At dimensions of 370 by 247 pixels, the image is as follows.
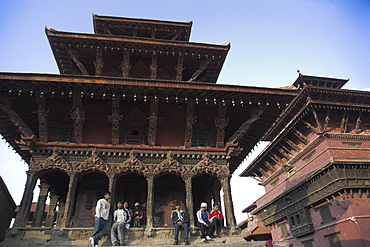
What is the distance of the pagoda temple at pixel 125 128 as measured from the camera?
1002cm

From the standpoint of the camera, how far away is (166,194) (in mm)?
12406

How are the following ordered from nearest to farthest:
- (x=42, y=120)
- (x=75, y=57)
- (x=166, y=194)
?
(x=42, y=120)
(x=166, y=194)
(x=75, y=57)

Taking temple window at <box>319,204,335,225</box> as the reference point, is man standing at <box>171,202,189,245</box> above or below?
below

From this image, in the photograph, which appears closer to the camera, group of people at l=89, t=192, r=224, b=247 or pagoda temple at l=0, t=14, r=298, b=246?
group of people at l=89, t=192, r=224, b=247

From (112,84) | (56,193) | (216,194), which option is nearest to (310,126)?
(216,194)

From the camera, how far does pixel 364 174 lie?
16875mm

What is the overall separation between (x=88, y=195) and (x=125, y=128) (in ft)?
11.6

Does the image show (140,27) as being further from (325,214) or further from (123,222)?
(325,214)

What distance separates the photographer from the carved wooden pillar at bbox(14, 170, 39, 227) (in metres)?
8.94

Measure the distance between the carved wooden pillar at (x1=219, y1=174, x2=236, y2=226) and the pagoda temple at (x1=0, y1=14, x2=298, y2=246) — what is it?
38 millimetres

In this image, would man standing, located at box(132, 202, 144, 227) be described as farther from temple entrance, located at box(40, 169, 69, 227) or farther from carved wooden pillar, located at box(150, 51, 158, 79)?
carved wooden pillar, located at box(150, 51, 158, 79)

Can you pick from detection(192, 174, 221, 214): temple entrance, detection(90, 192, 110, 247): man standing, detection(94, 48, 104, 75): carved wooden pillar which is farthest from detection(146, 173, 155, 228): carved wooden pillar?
detection(94, 48, 104, 75): carved wooden pillar

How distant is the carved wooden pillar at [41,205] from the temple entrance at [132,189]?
3.10 m

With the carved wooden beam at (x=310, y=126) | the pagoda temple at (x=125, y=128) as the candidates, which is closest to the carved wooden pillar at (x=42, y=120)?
the pagoda temple at (x=125, y=128)
